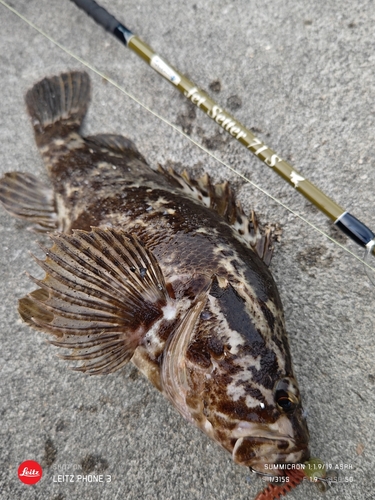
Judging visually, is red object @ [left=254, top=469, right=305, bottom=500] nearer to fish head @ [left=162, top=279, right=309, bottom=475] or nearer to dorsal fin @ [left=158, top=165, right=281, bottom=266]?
fish head @ [left=162, top=279, right=309, bottom=475]

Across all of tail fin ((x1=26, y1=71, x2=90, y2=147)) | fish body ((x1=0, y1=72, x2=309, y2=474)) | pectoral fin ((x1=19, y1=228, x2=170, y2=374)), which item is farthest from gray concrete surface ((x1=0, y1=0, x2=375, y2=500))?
pectoral fin ((x1=19, y1=228, x2=170, y2=374))

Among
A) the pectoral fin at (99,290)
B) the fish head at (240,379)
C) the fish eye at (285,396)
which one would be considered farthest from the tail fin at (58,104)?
the fish eye at (285,396)

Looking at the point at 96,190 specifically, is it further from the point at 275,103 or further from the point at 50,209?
the point at 275,103

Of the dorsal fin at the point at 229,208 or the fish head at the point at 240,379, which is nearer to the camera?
the fish head at the point at 240,379

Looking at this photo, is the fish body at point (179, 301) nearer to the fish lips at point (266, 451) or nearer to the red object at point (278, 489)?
the fish lips at point (266, 451)

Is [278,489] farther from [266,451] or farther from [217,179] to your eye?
[217,179]

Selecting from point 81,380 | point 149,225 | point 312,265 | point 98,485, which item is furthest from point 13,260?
point 312,265

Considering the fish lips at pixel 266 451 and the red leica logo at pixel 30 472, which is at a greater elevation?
the fish lips at pixel 266 451
